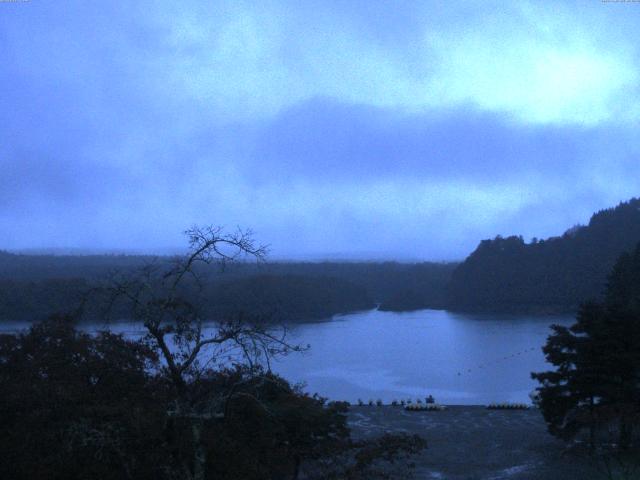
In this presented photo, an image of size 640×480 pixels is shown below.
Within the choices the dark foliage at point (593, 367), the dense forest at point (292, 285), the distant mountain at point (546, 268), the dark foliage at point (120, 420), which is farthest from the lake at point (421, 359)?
the dark foliage at point (120, 420)

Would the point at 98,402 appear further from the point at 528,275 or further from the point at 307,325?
the point at 528,275

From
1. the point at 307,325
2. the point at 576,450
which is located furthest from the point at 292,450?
the point at 307,325

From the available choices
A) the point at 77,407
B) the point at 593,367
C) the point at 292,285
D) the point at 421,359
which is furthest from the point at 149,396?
the point at 292,285

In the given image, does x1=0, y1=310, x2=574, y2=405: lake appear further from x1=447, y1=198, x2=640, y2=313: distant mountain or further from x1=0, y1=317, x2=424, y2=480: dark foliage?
x1=0, y1=317, x2=424, y2=480: dark foliage

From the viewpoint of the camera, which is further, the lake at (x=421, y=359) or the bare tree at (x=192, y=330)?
the lake at (x=421, y=359)

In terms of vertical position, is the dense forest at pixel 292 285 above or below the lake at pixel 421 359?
above

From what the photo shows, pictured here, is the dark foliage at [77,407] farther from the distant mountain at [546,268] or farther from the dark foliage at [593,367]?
the distant mountain at [546,268]
